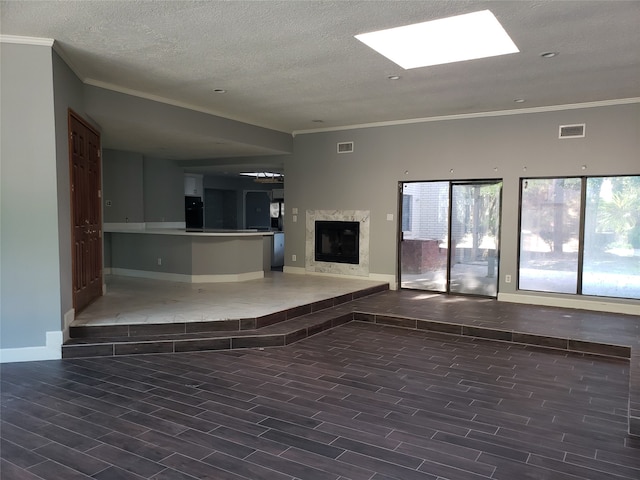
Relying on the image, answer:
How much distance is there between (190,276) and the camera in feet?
24.7

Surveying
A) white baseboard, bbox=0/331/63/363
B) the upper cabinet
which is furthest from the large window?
the upper cabinet

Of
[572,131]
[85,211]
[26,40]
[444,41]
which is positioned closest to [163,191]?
[85,211]

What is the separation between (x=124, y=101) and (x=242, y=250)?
3097mm

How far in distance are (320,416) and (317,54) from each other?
3.24m

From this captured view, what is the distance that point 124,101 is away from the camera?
568 cm

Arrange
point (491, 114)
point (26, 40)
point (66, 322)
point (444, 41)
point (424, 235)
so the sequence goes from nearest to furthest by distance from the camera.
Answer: point (26, 40)
point (444, 41)
point (66, 322)
point (491, 114)
point (424, 235)

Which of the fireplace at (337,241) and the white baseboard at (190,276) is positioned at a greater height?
the fireplace at (337,241)

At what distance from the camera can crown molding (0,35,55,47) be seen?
400cm

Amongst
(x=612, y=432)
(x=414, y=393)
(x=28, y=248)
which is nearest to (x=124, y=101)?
(x=28, y=248)

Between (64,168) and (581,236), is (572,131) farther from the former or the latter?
(64,168)

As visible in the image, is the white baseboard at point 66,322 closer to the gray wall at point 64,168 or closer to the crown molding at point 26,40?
the gray wall at point 64,168

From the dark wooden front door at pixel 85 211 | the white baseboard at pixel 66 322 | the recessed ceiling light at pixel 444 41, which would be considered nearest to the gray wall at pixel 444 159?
the recessed ceiling light at pixel 444 41

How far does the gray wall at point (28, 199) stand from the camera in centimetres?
409

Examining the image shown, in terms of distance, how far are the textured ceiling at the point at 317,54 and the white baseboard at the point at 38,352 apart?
275 cm
